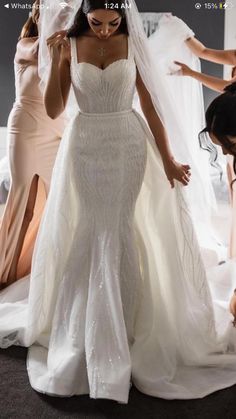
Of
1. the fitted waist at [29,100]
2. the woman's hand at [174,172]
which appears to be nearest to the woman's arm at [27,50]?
the fitted waist at [29,100]

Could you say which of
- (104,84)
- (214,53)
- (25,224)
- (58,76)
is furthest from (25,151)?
(214,53)

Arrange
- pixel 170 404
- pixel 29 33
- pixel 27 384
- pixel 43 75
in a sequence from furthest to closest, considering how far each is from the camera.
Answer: pixel 29 33, pixel 43 75, pixel 27 384, pixel 170 404

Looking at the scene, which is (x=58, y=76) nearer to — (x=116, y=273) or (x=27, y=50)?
(x=27, y=50)

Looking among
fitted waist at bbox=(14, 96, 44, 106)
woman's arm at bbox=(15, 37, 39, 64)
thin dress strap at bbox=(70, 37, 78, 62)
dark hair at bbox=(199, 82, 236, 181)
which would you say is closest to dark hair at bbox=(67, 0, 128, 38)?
thin dress strap at bbox=(70, 37, 78, 62)

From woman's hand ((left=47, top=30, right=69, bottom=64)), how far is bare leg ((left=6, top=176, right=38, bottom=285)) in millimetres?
915

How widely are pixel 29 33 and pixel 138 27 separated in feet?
2.72

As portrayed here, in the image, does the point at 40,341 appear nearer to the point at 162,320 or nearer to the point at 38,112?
the point at 162,320

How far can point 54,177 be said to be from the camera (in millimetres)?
2145

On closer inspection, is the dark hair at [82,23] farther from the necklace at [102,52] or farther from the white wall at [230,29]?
the white wall at [230,29]

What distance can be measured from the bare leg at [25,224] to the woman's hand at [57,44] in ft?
3.00

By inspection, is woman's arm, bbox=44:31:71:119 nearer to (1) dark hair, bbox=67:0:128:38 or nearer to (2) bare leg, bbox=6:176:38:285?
(1) dark hair, bbox=67:0:128:38

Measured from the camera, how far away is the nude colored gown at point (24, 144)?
2.60 metres

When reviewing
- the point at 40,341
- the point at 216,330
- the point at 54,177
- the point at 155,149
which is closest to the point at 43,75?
the point at 54,177

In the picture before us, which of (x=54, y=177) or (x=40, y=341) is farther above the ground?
(x=54, y=177)
